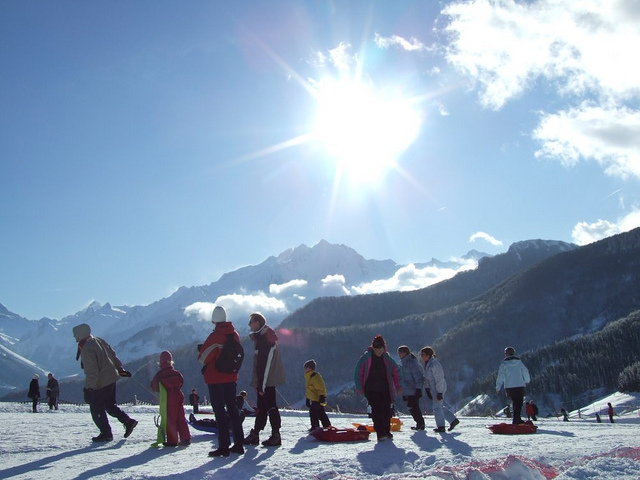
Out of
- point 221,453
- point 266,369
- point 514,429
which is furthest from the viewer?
point 514,429

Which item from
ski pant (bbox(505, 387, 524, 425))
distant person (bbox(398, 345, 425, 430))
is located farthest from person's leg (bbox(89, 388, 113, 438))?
ski pant (bbox(505, 387, 524, 425))

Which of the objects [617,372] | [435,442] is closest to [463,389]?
[617,372]

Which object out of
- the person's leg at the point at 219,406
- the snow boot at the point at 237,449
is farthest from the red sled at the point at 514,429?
the person's leg at the point at 219,406

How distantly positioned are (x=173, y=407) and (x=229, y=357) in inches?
88.9

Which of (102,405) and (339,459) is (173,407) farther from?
(339,459)

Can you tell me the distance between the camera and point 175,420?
9.62m

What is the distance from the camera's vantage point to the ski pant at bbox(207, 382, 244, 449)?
27.0 ft

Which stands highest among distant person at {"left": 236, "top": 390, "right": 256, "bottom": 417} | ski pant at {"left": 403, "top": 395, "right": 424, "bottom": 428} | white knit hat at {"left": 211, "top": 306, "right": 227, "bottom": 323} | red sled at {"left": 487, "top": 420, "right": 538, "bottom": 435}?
white knit hat at {"left": 211, "top": 306, "right": 227, "bottom": 323}

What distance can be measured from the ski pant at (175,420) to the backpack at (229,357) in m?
2.01

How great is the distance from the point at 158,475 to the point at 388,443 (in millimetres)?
4366

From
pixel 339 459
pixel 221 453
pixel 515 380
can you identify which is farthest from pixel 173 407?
pixel 515 380

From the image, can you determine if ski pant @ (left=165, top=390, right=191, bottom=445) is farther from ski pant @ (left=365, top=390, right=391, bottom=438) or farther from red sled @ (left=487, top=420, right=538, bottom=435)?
red sled @ (left=487, top=420, right=538, bottom=435)

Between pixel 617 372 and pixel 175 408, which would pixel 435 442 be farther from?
pixel 617 372

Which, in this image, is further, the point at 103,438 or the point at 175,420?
the point at 103,438
